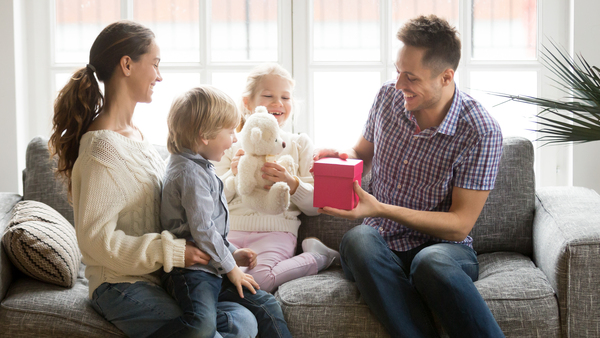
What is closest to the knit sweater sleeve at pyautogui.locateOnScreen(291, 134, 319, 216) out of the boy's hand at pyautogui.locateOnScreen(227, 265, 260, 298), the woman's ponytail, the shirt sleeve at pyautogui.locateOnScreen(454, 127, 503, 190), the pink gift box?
the pink gift box

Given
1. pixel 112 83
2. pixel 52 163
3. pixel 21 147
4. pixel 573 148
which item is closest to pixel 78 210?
pixel 112 83

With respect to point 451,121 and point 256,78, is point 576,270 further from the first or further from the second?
point 256,78

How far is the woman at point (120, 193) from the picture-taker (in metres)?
1.50

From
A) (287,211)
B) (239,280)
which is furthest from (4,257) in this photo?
(287,211)

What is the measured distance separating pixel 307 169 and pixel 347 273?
19.4 inches

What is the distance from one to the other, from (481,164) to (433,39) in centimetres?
Answer: 45

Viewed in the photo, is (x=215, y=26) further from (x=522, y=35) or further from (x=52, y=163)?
(x=522, y=35)

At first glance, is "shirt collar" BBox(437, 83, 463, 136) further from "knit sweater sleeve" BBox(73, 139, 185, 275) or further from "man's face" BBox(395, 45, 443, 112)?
"knit sweater sleeve" BBox(73, 139, 185, 275)

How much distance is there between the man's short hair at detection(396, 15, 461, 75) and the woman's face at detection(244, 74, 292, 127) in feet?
1.79

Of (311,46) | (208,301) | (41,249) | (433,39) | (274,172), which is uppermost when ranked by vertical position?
(311,46)

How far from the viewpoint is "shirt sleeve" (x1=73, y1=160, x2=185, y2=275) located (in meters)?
1.49

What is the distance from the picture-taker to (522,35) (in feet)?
8.98

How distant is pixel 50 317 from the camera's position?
1.60 m

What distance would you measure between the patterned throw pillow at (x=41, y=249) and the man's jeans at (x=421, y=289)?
0.91 meters
